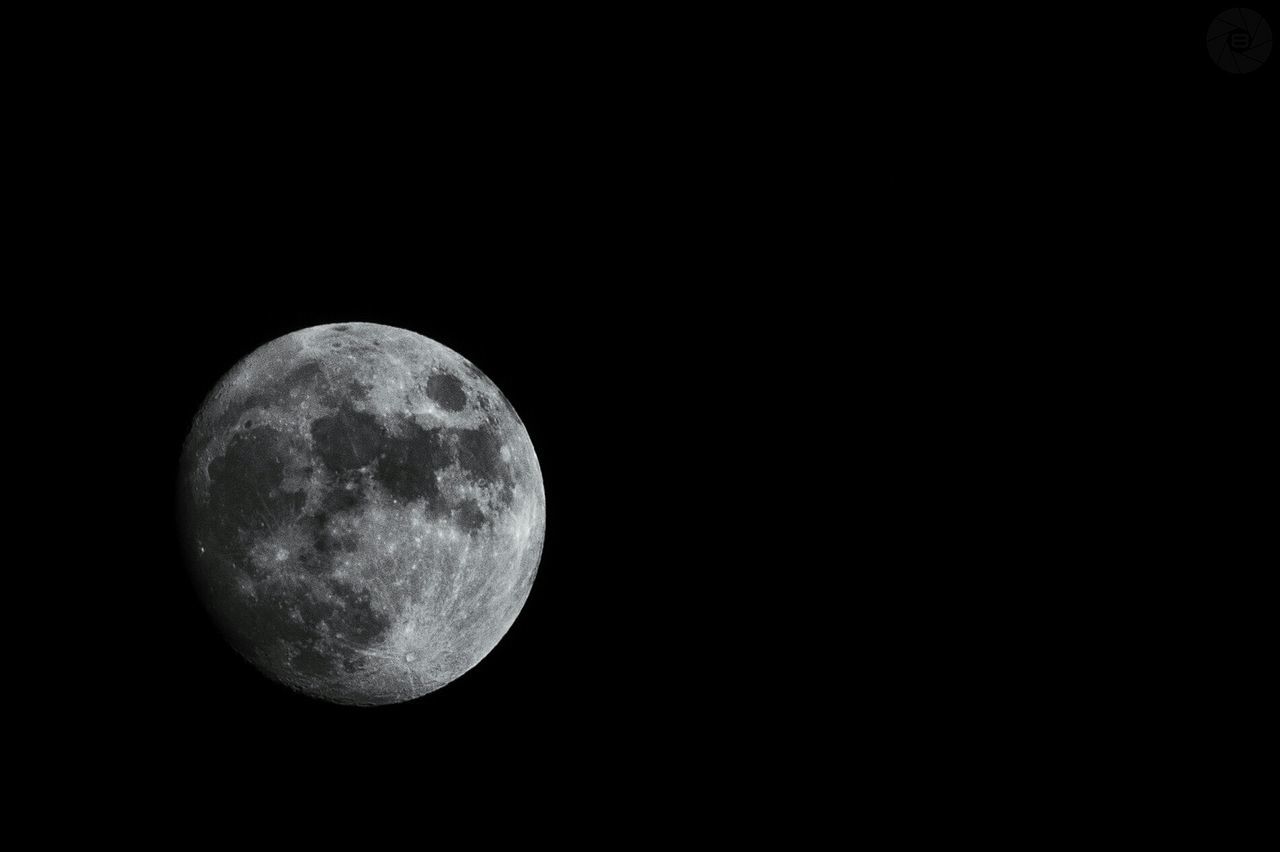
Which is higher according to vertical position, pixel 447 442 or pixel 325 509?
pixel 447 442

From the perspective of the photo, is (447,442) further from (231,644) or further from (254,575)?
(231,644)

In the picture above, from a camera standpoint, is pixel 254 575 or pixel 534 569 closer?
pixel 254 575

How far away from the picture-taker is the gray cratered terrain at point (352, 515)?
331cm

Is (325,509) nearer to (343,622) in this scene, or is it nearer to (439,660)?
(343,622)

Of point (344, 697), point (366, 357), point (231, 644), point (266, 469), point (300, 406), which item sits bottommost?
point (344, 697)

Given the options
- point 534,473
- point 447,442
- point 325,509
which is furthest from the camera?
point 534,473

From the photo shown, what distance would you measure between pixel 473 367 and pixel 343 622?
1313 millimetres

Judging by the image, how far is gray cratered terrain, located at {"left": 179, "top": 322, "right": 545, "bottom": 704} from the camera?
331cm

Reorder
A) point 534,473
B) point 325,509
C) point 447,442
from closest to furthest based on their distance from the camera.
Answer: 1. point 325,509
2. point 447,442
3. point 534,473

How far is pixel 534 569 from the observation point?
3.98 meters

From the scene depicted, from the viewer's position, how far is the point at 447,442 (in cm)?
354

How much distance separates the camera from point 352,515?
3.29 metres

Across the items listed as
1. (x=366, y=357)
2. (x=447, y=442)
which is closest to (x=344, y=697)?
(x=447, y=442)

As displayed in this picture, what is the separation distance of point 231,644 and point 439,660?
92 centimetres
